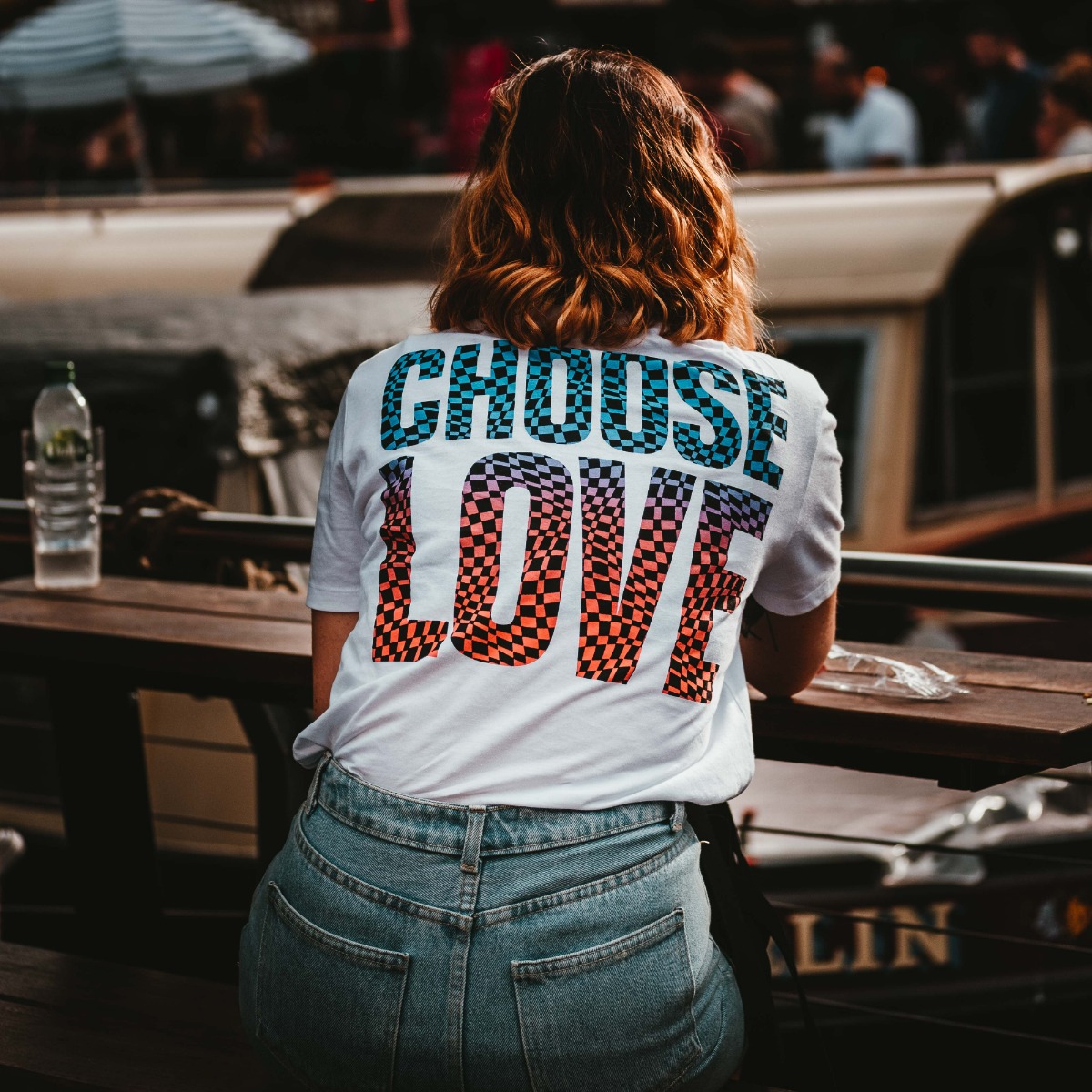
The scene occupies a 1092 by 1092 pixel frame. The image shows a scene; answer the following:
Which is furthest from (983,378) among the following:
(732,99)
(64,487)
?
(64,487)

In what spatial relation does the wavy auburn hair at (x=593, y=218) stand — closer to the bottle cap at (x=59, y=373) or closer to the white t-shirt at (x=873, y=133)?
the bottle cap at (x=59, y=373)

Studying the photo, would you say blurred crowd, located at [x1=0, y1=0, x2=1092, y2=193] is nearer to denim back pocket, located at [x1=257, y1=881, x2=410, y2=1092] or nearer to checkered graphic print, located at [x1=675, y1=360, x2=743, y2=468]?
checkered graphic print, located at [x1=675, y1=360, x2=743, y2=468]

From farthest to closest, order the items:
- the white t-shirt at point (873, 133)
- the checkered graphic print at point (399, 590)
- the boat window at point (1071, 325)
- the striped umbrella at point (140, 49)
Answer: the white t-shirt at point (873, 133), the striped umbrella at point (140, 49), the boat window at point (1071, 325), the checkered graphic print at point (399, 590)

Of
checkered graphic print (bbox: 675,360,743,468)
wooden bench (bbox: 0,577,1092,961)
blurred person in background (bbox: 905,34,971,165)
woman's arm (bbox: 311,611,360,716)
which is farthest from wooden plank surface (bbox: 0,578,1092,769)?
blurred person in background (bbox: 905,34,971,165)

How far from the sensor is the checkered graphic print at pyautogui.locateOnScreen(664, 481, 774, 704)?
164 centimetres

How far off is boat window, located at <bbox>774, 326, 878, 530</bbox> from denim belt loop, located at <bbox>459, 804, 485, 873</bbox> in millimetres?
4132

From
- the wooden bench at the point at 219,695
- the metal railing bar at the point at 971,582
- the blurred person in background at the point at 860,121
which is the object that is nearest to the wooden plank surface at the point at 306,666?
the wooden bench at the point at 219,695

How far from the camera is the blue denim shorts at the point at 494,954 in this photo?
1524 millimetres

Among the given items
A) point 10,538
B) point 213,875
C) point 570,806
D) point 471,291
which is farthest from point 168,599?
point 213,875

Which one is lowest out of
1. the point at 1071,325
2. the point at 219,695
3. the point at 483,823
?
the point at 1071,325

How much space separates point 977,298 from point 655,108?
14.5ft

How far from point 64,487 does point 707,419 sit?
1.51 metres

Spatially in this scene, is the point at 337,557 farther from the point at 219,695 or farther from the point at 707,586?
the point at 219,695

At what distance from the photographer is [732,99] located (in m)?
8.03
